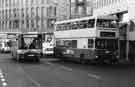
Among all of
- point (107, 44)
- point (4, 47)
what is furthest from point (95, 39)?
point (4, 47)

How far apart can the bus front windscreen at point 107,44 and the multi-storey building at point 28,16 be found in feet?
200

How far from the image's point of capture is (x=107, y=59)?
28.1 meters

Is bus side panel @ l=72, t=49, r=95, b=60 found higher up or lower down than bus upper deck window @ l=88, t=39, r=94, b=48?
lower down

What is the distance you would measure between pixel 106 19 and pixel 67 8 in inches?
1974

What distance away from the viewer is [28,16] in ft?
303

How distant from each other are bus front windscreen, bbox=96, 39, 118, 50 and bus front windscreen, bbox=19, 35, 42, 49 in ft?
20.6

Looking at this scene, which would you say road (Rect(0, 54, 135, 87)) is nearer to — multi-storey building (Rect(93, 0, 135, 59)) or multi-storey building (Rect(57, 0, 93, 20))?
multi-storey building (Rect(93, 0, 135, 59))

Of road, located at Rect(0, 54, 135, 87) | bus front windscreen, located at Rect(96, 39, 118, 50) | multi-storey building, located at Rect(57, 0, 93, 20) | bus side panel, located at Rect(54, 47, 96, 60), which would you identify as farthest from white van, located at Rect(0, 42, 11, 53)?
road, located at Rect(0, 54, 135, 87)

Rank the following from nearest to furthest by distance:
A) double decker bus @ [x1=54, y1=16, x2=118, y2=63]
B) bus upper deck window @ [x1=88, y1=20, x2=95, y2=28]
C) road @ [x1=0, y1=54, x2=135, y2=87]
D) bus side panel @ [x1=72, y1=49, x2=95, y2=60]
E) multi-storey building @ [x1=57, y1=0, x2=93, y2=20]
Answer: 1. road @ [x1=0, y1=54, x2=135, y2=87]
2. double decker bus @ [x1=54, y1=16, x2=118, y2=63]
3. bus side panel @ [x1=72, y1=49, x2=95, y2=60]
4. bus upper deck window @ [x1=88, y1=20, x2=95, y2=28]
5. multi-storey building @ [x1=57, y1=0, x2=93, y2=20]

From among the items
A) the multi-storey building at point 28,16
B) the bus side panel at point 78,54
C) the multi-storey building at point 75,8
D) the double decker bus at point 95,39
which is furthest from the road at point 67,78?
the multi-storey building at point 28,16

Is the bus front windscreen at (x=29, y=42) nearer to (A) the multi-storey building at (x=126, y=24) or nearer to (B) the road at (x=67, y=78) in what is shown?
(B) the road at (x=67, y=78)

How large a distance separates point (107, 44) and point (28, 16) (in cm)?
6622

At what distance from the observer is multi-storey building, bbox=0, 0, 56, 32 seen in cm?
8956

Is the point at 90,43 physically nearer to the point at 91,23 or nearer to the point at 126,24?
the point at 91,23
